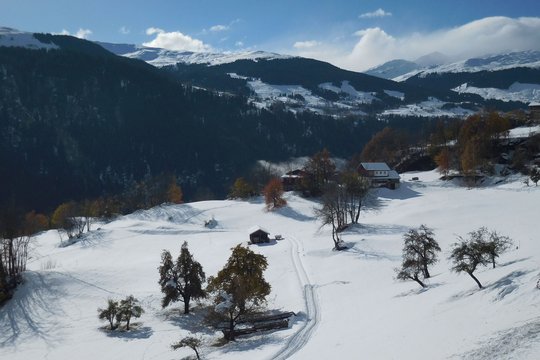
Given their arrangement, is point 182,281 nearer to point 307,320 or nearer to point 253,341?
point 253,341

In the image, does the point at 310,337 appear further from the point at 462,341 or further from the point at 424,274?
the point at 424,274

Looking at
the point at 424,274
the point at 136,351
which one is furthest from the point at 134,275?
the point at 424,274

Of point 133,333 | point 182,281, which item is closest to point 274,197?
point 182,281

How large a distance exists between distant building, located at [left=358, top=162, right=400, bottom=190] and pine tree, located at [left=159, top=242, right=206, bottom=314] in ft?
201

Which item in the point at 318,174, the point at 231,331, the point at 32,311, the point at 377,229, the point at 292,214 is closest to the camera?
the point at 231,331

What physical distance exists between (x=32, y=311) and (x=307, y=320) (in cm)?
2849

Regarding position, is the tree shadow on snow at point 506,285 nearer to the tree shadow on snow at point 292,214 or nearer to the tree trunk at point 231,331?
the tree trunk at point 231,331

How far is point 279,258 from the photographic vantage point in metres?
55.4

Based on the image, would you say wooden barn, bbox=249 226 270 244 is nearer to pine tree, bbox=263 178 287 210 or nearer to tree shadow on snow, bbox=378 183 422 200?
pine tree, bbox=263 178 287 210

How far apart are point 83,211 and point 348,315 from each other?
350 ft

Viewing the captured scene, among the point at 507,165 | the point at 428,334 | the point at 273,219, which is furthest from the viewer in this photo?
the point at 507,165

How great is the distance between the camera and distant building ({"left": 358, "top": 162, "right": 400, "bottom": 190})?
9455cm

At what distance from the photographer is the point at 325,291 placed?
40.4m

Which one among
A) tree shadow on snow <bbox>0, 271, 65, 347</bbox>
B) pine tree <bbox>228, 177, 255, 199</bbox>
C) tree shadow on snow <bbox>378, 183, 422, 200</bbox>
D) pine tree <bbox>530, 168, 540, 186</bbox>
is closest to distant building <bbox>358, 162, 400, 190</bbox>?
tree shadow on snow <bbox>378, 183, 422, 200</bbox>
